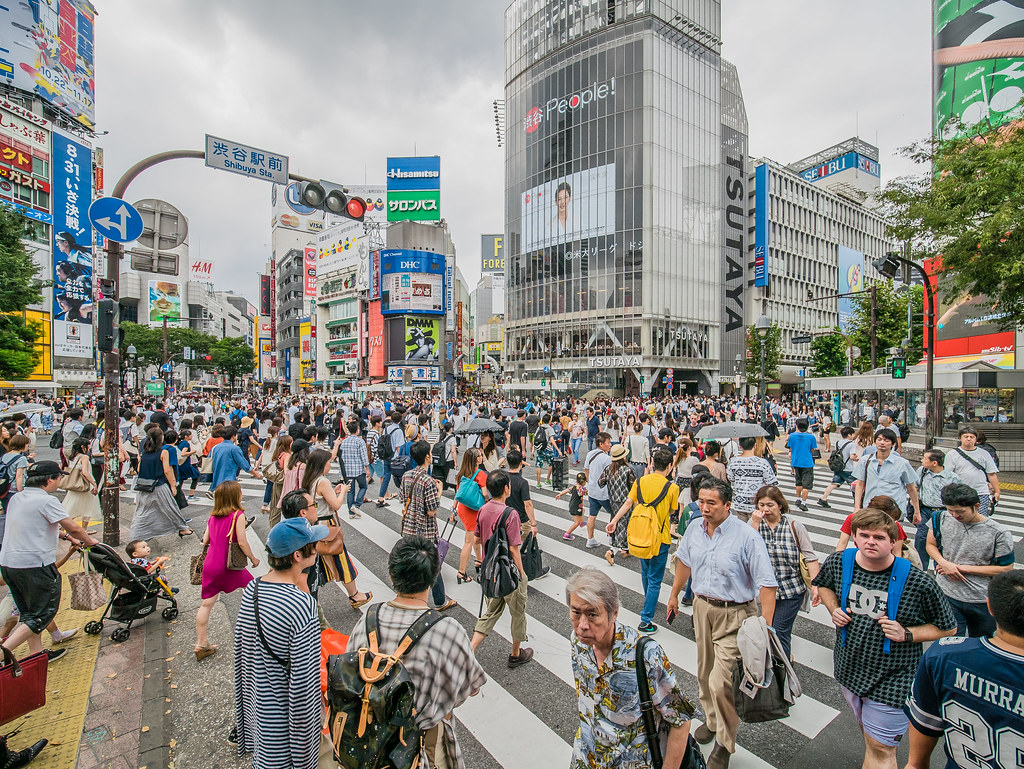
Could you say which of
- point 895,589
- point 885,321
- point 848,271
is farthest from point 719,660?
point 848,271

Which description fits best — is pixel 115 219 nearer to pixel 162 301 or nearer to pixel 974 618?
pixel 974 618

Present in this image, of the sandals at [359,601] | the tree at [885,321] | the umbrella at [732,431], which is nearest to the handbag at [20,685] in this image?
the sandals at [359,601]

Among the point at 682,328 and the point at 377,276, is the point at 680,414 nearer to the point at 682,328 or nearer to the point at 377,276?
the point at 682,328

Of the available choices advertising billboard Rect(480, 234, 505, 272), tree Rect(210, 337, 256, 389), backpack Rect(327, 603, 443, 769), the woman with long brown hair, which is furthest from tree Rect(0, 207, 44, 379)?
advertising billboard Rect(480, 234, 505, 272)

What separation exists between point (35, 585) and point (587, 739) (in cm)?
488

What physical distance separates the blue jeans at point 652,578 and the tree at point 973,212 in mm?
12641

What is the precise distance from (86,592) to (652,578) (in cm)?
547

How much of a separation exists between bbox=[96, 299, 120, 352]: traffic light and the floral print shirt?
26.7 feet

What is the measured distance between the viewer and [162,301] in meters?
83.9

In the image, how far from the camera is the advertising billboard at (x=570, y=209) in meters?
54.9

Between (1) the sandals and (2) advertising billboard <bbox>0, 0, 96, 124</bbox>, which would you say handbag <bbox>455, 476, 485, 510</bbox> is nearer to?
(1) the sandals

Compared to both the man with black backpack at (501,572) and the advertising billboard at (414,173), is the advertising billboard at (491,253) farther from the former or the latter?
the man with black backpack at (501,572)

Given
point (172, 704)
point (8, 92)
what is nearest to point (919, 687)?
point (172, 704)

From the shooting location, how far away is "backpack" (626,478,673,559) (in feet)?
16.2
